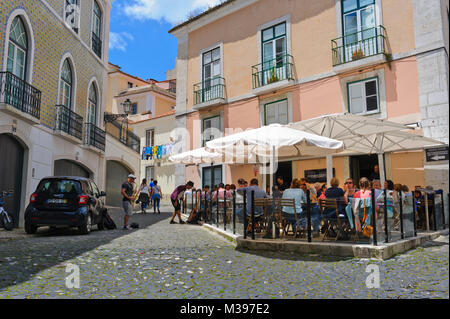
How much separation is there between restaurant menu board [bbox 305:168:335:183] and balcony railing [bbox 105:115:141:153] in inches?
432

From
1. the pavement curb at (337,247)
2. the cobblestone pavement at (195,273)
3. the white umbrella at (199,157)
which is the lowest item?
the cobblestone pavement at (195,273)

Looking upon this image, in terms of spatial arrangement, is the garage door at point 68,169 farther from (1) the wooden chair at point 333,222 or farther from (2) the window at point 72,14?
(1) the wooden chair at point 333,222

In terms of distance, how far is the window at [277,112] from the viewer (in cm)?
1761

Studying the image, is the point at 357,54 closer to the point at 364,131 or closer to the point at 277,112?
the point at 277,112

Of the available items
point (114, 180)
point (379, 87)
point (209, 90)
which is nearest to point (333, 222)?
point (379, 87)

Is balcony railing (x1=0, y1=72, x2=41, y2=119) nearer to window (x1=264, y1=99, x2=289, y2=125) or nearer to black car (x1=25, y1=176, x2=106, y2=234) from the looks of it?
black car (x1=25, y1=176, x2=106, y2=234)

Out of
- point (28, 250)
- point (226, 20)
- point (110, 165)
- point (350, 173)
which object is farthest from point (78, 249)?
point (226, 20)

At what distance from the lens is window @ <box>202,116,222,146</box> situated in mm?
20442

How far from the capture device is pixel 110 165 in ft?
70.1

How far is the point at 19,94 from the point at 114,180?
420 inches

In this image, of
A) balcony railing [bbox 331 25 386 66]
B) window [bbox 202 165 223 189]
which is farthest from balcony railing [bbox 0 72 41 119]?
balcony railing [bbox 331 25 386 66]

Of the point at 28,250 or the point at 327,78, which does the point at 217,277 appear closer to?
the point at 28,250

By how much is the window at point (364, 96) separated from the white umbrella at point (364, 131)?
2.70 m

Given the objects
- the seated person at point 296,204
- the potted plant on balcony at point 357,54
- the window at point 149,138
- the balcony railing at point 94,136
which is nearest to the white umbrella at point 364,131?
the seated person at point 296,204
